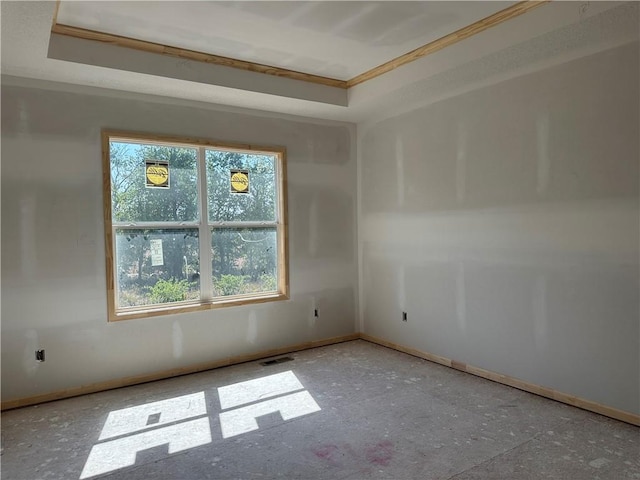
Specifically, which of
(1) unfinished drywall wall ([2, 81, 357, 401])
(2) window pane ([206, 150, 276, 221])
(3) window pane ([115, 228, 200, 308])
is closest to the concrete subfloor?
(1) unfinished drywall wall ([2, 81, 357, 401])

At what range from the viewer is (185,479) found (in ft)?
7.83

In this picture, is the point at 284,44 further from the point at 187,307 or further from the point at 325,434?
the point at 325,434

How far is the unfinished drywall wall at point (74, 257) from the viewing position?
3430 mm

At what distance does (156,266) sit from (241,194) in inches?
44.5

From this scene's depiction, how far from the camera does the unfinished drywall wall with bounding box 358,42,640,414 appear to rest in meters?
2.96

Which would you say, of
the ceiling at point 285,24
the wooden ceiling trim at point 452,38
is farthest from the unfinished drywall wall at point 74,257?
the wooden ceiling trim at point 452,38

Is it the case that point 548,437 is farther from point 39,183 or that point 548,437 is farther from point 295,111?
point 39,183

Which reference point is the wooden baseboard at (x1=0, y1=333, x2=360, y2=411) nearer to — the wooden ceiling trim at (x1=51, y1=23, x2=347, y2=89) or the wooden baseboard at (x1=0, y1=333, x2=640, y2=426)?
the wooden baseboard at (x1=0, y1=333, x2=640, y2=426)

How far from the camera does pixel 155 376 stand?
3.98 meters

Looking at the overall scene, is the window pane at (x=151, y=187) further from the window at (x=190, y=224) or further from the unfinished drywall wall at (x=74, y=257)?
the unfinished drywall wall at (x=74, y=257)

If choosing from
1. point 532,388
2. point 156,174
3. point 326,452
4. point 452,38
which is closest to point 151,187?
point 156,174

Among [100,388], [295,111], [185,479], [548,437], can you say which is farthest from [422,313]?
[100,388]

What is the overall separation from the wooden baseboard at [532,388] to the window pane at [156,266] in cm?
237

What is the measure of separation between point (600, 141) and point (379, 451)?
8.55 ft
